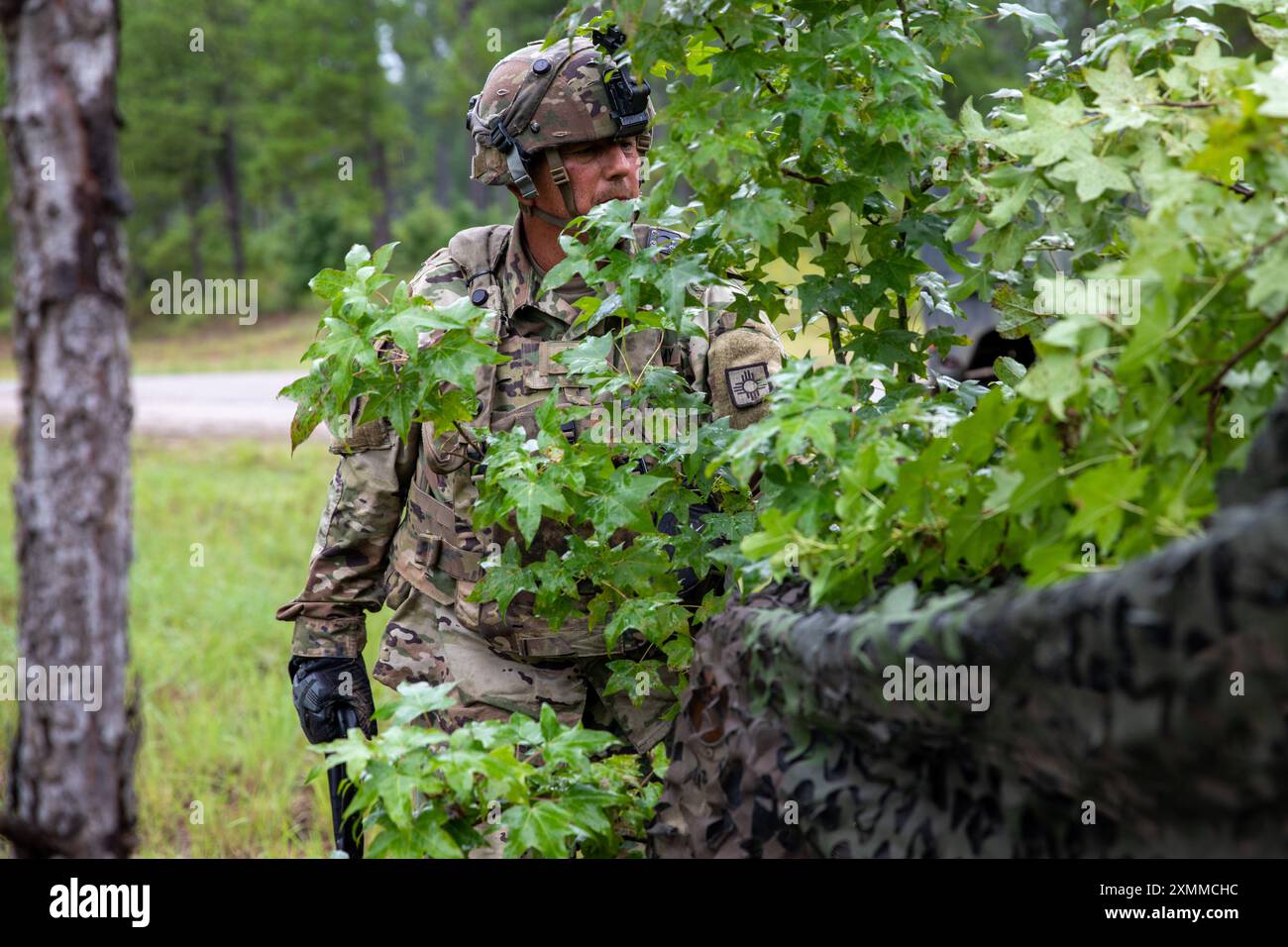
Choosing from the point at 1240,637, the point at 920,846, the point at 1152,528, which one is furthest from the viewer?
the point at 920,846

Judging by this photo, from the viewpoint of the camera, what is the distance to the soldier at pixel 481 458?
3.30 m

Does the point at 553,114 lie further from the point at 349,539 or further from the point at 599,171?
the point at 349,539

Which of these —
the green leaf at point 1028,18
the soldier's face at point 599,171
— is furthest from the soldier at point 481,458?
the green leaf at point 1028,18

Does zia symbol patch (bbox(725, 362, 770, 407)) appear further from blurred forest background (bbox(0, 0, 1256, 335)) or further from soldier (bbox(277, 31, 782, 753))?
blurred forest background (bbox(0, 0, 1256, 335))

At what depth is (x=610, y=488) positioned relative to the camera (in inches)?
90.9

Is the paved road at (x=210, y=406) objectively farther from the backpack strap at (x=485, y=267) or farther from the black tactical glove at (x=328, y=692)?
the black tactical glove at (x=328, y=692)

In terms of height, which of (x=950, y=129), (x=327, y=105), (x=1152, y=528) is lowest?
(x=1152, y=528)

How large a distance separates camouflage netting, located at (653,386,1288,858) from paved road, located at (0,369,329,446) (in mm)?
11723

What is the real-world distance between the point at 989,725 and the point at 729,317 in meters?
2.04

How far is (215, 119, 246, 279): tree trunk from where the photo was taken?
100ft

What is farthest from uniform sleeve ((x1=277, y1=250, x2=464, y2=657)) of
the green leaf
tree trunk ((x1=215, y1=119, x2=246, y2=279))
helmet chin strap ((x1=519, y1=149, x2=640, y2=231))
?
tree trunk ((x1=215, y1=119, x2=246, y2=279))

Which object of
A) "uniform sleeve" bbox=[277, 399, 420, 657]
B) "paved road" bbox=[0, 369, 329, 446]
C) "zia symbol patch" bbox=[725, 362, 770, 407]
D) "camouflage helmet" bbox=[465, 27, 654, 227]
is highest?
"paved road" bbox=[0, 369, 329, 446]

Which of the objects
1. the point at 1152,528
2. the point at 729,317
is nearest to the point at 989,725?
the point at 1152,528

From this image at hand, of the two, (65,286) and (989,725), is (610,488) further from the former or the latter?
(65,286)
